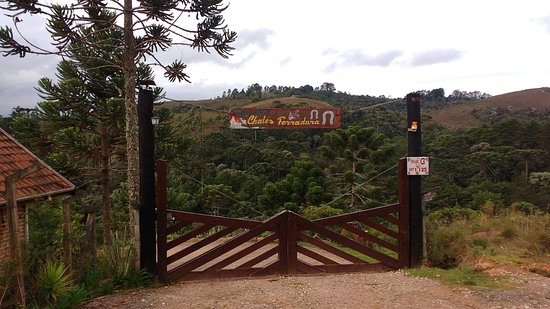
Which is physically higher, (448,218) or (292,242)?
(292,242)

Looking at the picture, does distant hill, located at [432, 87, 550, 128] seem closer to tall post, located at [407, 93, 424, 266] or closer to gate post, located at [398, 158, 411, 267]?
tall post, located at [407, 93, 424, 266]

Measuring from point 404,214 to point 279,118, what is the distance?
2.64 metres

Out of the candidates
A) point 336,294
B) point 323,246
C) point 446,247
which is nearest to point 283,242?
point 323,246

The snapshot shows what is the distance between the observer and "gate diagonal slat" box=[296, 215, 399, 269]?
7.20m

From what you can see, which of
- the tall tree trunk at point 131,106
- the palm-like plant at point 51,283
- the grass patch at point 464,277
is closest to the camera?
the palm-like plant at point 51,283

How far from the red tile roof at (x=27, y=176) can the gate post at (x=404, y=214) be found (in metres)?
5.72

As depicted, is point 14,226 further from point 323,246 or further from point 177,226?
point 323,246

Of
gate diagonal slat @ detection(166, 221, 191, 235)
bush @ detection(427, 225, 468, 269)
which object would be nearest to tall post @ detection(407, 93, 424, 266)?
bush @ detection(427, 225, 468, 269)

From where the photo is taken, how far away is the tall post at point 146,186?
6.89 metres

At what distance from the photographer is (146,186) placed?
6.92 metres

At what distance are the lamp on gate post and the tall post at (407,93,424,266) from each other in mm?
4185

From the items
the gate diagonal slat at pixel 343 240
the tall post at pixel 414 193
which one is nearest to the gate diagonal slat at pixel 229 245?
the gate diagonal slat at pixel 343 240

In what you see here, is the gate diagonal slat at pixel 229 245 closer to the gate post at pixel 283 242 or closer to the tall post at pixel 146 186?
the gate post at pixel 283 242

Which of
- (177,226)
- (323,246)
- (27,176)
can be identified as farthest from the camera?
(27,176)
